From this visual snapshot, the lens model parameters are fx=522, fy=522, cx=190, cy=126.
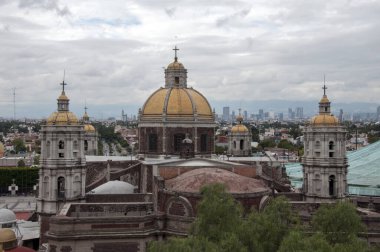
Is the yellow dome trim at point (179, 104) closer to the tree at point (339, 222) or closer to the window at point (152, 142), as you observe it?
the window at point (152, 142)

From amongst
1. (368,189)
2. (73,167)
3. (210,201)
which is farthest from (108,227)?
(368,189)

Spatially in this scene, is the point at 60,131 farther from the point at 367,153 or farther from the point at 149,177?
the point at 367,153

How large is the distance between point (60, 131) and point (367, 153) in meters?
34.7

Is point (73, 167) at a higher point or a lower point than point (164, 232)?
higher

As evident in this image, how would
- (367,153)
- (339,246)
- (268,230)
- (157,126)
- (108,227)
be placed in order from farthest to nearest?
(367,153)
(157,126)
(108,227)
(268,230)
(339,246)

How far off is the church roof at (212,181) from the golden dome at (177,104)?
35.2 feet

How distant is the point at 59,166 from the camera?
3578 cm

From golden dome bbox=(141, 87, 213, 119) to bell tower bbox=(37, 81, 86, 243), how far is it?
341 inches

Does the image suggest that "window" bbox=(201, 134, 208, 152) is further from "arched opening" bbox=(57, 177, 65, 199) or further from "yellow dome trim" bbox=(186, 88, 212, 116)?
"arched opening" bbox=(57, 177, 65, 199)

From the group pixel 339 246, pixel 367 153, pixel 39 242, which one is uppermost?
pixel 367 153

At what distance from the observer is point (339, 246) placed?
1683 centimetres

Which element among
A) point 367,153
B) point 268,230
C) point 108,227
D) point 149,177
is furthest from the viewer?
point 367,153

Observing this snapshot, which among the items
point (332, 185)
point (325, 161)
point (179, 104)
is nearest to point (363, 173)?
point (332, 185)

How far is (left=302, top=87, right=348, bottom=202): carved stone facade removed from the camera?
120ft
